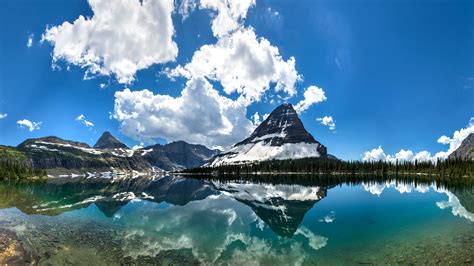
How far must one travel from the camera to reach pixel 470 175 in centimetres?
19050

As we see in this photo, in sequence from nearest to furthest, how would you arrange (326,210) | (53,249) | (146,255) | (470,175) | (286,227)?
(146,255)
(53,249)
(286,227)
(326,210)
(470,175)

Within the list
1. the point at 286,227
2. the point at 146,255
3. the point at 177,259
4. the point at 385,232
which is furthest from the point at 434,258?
the point at 146,255

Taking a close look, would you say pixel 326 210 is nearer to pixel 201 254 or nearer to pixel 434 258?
pixel 434 258

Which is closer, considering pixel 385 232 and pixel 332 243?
pixel 332 243

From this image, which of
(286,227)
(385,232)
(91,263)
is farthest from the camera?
(286,227)

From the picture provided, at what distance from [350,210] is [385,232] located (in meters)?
21.7

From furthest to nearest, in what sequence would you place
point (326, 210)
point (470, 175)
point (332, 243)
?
1. point (470, 175)
2. point (326, 210)
3. point (332, 243)

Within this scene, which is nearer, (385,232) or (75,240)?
(75,240)

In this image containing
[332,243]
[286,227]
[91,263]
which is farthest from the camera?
[286,227]

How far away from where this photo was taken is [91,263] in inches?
997

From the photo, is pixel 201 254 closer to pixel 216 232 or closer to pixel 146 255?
pixel 146 255

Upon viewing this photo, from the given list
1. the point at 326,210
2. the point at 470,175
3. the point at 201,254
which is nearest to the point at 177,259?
the point at 201,254

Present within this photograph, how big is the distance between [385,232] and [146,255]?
27.8 m

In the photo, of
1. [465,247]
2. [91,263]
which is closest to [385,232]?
[465,247]
